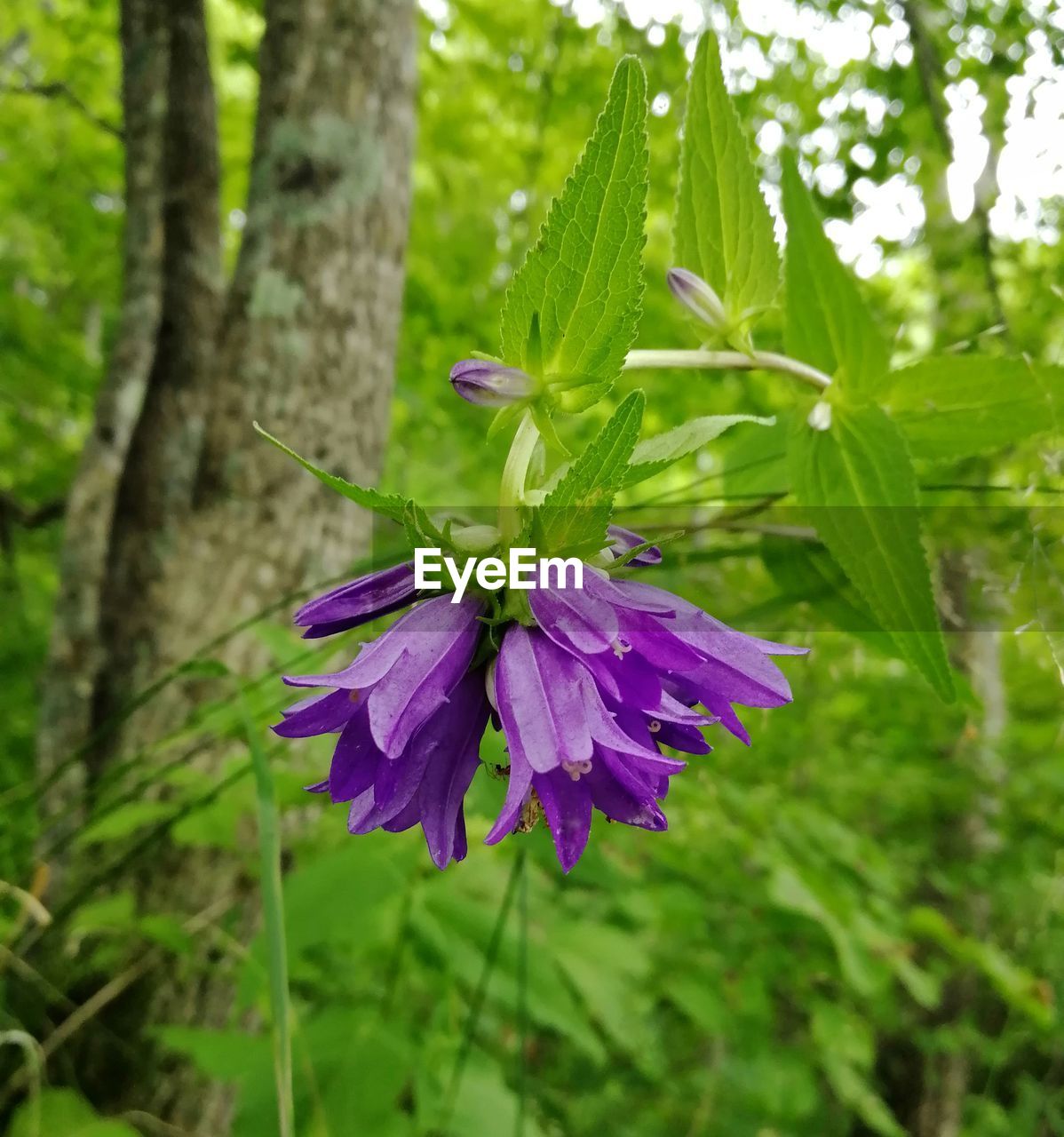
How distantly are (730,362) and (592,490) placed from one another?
0.28 meters

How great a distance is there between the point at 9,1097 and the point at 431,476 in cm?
169

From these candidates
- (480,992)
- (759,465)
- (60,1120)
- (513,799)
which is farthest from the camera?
(60,1120)

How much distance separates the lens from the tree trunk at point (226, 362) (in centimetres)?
184

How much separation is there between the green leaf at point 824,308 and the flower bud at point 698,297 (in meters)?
0.08

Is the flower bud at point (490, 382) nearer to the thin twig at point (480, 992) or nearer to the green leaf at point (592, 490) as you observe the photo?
the green leaf at point (592, 490)

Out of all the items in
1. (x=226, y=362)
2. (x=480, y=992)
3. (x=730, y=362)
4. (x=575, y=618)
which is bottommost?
(x=480, y=992)

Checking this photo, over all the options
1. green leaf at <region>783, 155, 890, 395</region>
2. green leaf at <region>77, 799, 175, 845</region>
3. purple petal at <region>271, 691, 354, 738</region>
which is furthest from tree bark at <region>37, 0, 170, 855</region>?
green leaf at <region>783, 155, 890, 395</region>

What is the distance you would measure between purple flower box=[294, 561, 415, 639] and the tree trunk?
1.23 metres

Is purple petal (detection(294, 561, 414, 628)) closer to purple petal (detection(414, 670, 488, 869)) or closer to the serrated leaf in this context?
purple petal (detection(414, 670, 488, 869))

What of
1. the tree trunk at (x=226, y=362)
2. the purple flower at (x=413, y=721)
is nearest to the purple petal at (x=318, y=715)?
the purple flower at (x=413, y=721)

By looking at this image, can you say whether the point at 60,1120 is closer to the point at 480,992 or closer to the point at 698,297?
the point at 480,992

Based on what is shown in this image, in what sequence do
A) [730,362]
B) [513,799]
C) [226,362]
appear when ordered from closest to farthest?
[513,799] → [730,362] → [226,362]

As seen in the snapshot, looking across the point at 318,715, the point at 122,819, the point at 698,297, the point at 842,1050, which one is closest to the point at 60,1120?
the point at 122,819

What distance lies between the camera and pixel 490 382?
0.54 meters
